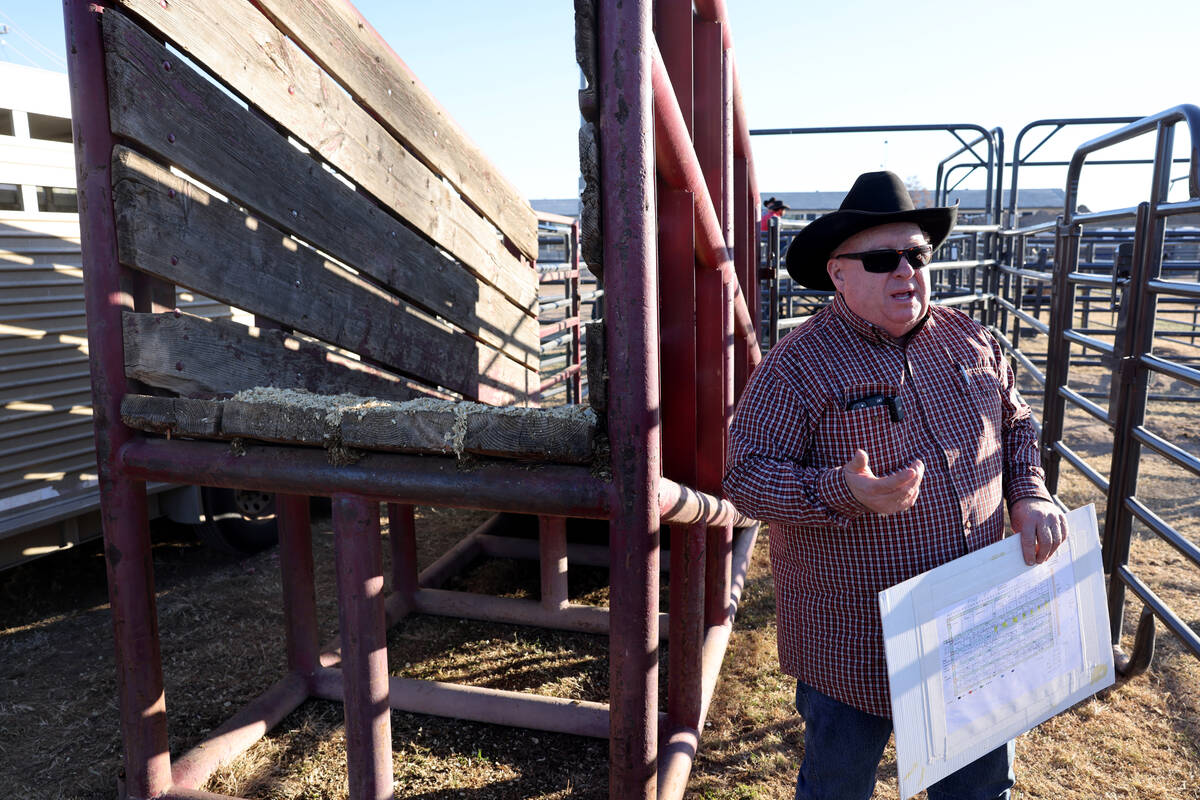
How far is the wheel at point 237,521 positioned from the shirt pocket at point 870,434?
3.77 meters

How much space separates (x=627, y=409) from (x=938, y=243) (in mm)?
934

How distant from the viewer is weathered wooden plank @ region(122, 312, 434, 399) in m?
2.08

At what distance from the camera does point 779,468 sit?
1.71 m

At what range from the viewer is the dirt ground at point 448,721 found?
2.72 m

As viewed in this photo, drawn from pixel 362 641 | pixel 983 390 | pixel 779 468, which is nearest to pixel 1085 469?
pixel 983 390

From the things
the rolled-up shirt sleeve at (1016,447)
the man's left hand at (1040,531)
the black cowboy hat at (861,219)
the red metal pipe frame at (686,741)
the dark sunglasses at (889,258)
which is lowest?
the red metal pipe frame at (686,741)

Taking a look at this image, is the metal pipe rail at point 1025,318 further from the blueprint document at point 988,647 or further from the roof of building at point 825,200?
the roof of building at point 825,200

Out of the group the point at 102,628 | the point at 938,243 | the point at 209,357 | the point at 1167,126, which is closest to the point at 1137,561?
the point at 1167,126

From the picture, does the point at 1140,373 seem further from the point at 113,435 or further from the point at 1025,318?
the point at 1025,318

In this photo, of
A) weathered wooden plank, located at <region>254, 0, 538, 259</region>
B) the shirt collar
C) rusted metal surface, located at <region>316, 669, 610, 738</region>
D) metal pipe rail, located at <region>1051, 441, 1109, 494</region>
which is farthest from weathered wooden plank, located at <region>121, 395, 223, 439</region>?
metal pipe rail, located at <region>1051, 441, 1109, 494</region>

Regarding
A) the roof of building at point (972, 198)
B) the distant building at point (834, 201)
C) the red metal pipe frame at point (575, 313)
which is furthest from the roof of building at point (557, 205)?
the red metal pipe frame at point (575, 313)

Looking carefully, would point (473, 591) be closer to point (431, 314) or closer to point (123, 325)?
point (431, 314)

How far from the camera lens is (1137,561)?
4641 mm

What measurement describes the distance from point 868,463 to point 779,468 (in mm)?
190
